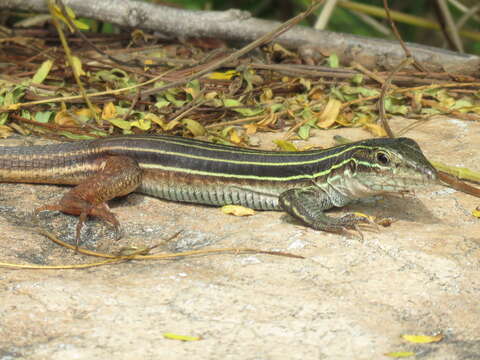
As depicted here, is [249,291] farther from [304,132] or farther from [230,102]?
[230,102]

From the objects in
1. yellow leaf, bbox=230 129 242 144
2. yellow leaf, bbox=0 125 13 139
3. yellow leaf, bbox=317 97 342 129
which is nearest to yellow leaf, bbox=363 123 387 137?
yellow leaf, bbox=317 97 342 129

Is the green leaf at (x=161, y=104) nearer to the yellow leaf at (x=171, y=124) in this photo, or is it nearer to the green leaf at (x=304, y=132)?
the yellow leaf at (x=171, y=124)

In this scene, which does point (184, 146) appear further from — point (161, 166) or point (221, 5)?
point (221, 5)

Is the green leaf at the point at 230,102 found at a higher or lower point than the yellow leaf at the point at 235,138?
higher

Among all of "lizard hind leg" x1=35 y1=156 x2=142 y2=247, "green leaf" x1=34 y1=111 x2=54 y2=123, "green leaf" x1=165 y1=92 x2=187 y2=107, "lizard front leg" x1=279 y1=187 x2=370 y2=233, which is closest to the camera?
"lizard front leg" x1=279 y1=187 x2=370 y2=233

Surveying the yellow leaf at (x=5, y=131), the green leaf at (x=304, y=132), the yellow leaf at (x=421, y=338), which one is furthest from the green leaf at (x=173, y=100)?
the yellow leaf at (x=421, y=338)

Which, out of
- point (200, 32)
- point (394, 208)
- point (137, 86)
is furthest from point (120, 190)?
point (200, 32)

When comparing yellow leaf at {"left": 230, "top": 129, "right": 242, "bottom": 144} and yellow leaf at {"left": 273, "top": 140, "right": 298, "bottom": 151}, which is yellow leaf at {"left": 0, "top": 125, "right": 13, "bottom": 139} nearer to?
yellow leaf at {"left": 230, "top": 129, "right": 242, "bottom": 144}
